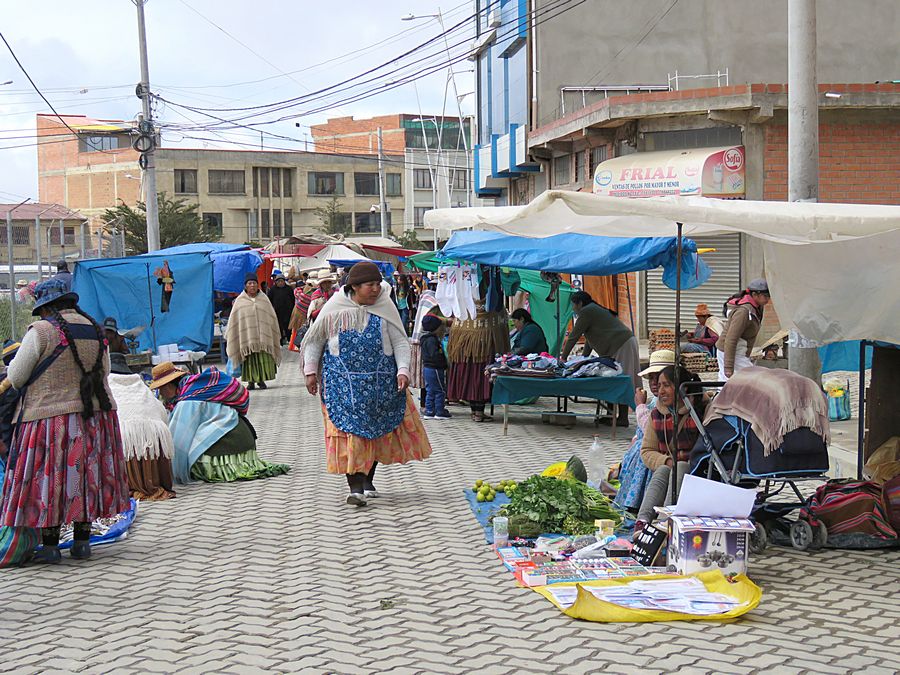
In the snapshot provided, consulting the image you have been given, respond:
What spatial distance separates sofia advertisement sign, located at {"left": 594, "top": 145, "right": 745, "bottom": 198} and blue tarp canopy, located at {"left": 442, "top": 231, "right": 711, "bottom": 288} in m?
8.66

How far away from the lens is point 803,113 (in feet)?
29.5

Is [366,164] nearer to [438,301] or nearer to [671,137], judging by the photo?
[671,137]

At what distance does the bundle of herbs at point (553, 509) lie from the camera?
282 inches

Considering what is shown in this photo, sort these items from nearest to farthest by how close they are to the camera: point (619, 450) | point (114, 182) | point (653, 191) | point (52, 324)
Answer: point (52, 324), point (619, 450), point (653, 191), point (114, 182)

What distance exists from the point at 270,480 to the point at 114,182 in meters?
64.4

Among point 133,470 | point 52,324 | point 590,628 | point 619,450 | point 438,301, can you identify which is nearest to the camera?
point 590,628

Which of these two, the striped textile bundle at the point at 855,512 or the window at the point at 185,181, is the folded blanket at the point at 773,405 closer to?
the striped textile bundle at the point at 855,512

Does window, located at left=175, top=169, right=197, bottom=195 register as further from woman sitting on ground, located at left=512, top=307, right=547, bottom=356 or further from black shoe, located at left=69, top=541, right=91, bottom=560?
black shoe, located at left=69, top=541, right=91, bottom=560

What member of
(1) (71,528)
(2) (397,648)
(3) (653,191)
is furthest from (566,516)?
(3) (653,191)

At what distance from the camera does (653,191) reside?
20.9m

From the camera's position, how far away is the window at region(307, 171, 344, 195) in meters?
71.4

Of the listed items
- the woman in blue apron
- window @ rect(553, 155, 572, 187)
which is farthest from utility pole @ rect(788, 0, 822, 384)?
window @ rect(553, 155, 572, 187)

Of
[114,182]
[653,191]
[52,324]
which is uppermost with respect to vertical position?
[114,182]

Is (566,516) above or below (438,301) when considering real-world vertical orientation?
below
